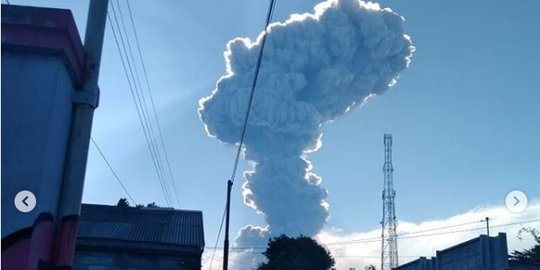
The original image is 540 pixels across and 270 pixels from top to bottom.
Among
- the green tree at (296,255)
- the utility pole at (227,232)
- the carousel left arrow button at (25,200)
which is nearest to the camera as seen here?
the carousel left arrow button at (25,200)

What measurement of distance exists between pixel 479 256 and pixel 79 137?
18.4 metres

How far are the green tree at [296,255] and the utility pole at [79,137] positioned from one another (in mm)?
49590

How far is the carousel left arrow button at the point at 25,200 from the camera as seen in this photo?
19.8 feet

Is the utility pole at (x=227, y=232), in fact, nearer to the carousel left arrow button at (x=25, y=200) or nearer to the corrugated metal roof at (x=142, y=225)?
the corrugated metal roof at (x=142, y=225)

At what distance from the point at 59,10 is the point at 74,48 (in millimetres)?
412

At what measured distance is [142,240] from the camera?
21.4m

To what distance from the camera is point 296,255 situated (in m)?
56.0

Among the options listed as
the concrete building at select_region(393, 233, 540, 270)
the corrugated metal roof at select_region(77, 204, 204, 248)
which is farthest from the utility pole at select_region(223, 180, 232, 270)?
the concrete building at select_region(393, 233, 540, 270)

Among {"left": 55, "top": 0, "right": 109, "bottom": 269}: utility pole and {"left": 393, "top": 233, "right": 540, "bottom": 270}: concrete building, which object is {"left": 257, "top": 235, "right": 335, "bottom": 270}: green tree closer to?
{"left": 393, "top": 233, "right": 540, "bottom": 270}: concrete building

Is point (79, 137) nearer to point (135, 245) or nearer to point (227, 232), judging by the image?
point (135, 245)

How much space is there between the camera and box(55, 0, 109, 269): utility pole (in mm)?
6391

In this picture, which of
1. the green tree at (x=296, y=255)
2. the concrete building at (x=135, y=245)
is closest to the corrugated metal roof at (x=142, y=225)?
the concrete building at (x=135, y=245)

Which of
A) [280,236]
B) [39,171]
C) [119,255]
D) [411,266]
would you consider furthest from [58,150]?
[280,236]

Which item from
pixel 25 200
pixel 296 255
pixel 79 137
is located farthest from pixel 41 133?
pixel 296 255
